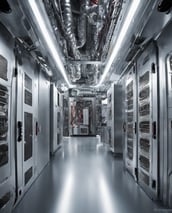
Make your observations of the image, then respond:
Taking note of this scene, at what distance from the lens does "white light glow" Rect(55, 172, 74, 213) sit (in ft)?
7.46

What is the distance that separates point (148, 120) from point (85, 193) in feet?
4.19

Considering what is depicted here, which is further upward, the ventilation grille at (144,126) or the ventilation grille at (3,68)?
the ventilation grille at (3,68)

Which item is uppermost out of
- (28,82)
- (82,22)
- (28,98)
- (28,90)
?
(82,22)

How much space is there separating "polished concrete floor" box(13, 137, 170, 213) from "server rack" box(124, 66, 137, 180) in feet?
0.82

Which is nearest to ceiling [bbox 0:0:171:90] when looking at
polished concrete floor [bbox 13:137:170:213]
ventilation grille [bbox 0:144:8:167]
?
ventilation grille [bbox 0:144:8:167]

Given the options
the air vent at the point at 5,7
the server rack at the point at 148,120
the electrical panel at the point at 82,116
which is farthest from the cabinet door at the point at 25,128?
the electrical panel at the point at 82,116

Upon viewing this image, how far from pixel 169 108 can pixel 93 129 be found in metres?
9.65

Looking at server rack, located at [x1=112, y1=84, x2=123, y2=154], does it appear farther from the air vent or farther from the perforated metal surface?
the air vent

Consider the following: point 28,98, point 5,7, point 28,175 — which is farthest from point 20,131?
point 5,7

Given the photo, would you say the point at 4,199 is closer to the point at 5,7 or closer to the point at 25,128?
the point at 25,128

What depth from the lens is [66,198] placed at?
260 cm

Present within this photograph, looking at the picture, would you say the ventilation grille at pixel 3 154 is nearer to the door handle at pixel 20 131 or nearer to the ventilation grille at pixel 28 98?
the door handle at pixel 20 131

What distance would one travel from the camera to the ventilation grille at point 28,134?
2.86 m

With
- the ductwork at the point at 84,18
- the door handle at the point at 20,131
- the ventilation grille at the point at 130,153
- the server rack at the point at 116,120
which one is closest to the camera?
the door handle at the point at 20,131
